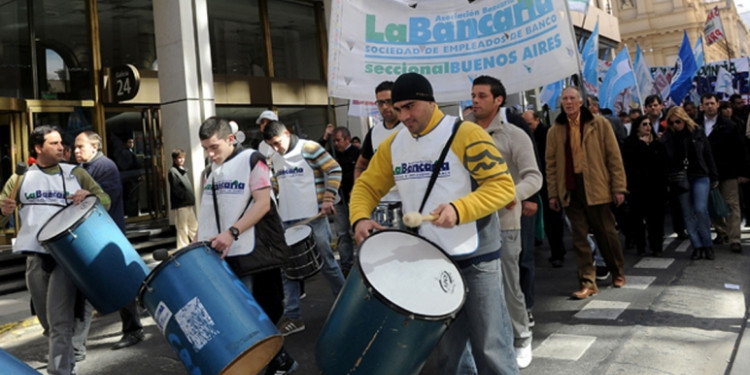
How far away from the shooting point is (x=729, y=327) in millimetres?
5098

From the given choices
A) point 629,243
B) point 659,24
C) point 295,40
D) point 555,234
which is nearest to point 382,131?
point 555,234

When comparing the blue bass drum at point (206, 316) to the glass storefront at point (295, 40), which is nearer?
the blue bass drum at point (206, 316)

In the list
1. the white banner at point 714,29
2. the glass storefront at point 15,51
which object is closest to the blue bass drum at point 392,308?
the glass storefront at point 15,51

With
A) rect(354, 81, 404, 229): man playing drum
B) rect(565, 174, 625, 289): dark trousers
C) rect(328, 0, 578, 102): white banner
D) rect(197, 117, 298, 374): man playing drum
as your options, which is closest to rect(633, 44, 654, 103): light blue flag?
rect(565, 174, 625, 289): dark trousers

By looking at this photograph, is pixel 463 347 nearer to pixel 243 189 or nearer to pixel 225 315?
pixel 225 315

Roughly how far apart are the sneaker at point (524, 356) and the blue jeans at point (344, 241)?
350 cm

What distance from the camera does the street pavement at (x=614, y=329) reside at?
173 inches

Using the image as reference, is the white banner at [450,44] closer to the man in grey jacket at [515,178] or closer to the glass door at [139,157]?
the man in grey jacket at [515,178]

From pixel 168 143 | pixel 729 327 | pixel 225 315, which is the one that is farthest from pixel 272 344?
pixel 168 143

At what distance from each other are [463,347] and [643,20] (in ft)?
228

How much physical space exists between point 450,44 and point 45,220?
3990mm

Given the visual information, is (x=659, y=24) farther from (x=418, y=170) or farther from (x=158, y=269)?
(x=158, y=269)

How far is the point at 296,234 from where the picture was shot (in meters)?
5.56

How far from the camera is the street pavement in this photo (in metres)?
4.41
